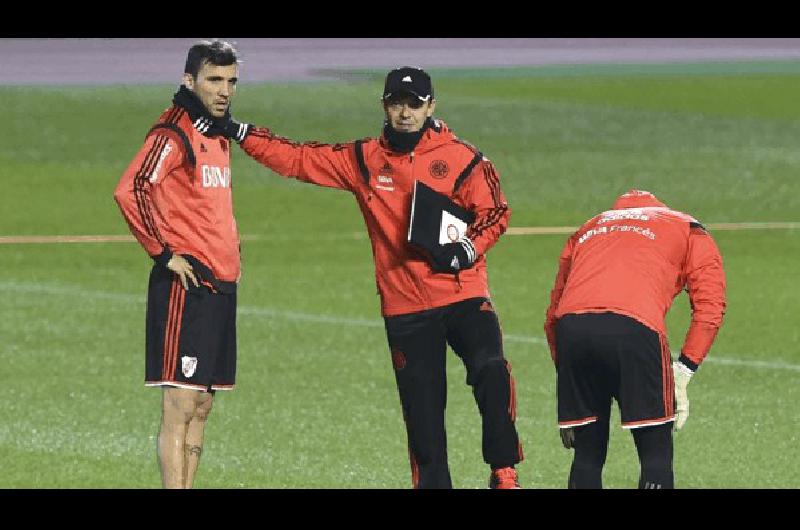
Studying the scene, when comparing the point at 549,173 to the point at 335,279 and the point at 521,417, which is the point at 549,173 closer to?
the point at 335,279

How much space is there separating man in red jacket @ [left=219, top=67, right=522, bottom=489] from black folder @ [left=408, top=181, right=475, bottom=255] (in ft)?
0.20

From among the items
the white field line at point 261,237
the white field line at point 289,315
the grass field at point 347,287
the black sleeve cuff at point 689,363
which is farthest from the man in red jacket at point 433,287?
the white field line at point 261,237

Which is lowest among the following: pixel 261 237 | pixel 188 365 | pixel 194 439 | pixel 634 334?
pixel 261 237

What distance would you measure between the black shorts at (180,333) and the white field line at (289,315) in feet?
22.6

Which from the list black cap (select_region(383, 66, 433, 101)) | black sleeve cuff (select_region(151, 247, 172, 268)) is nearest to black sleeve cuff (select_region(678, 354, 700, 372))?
black cap (select_region(383, 66, 433, 101))

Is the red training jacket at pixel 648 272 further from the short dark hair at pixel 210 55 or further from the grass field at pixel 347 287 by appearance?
the grass field at pixel 347 287

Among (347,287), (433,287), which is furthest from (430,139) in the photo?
(347,287)

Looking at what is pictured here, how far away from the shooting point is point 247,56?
4794 cm

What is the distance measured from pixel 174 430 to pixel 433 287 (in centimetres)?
147

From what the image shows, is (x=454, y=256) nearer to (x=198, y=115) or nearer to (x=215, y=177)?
(x=215, y=177)

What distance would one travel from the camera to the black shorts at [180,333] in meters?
10.5

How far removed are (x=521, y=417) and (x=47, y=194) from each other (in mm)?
14707

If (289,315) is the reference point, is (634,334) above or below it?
above

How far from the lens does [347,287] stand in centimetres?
2039
